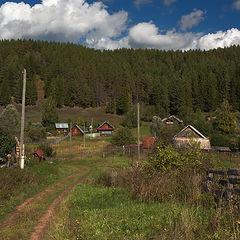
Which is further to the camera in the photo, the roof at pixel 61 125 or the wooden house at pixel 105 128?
the roof at pixel 61 125

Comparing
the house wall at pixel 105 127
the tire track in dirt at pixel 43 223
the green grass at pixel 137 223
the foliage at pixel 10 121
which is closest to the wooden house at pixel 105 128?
the house wall at pixel 105 127

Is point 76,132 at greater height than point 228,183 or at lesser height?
lesser

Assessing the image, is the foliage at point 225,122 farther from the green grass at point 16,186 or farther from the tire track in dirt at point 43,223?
the tire track in dirt at point 43,223

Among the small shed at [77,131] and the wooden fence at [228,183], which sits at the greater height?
the wooden fence at [228,183]

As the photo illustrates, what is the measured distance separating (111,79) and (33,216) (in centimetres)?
12393

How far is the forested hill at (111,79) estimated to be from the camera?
A: 106m

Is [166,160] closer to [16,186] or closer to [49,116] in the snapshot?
[16,186]

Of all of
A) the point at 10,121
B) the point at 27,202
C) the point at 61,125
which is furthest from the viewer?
the point at 61,125

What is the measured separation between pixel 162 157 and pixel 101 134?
63528mm

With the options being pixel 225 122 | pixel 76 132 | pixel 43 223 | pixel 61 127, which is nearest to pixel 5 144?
pixel 43 223

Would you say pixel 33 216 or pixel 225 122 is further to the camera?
pixel 225 122

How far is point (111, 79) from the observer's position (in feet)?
424

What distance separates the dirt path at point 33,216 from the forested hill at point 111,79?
88016 mm

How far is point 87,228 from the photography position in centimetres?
680
